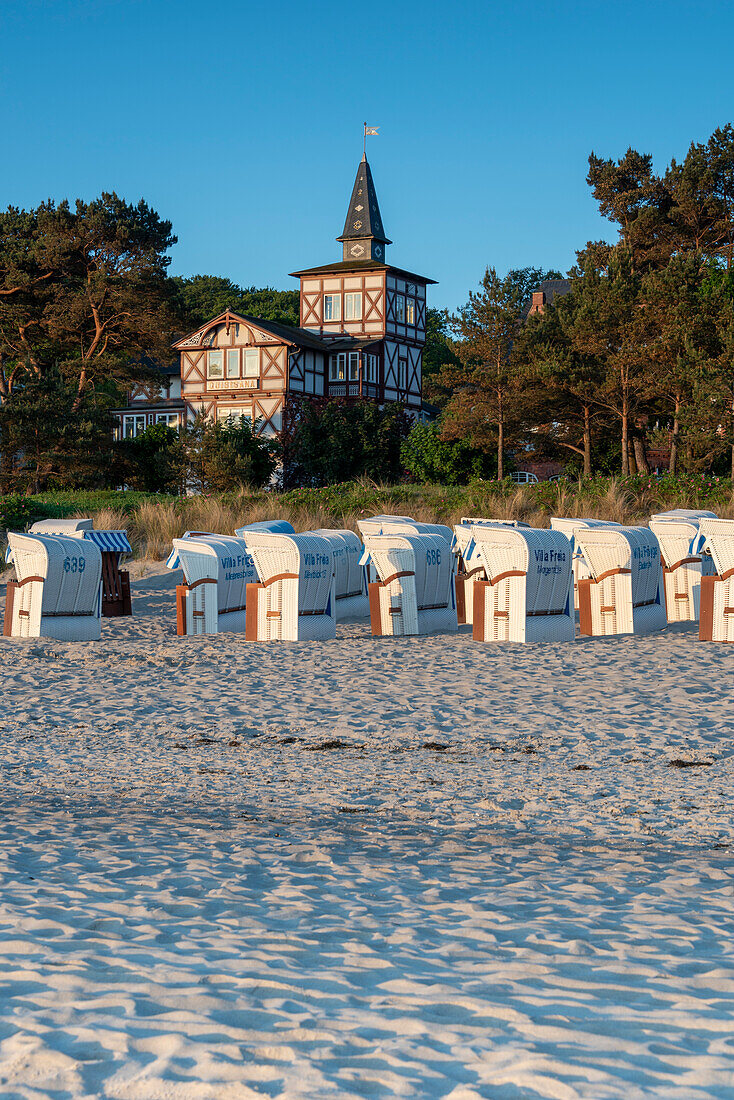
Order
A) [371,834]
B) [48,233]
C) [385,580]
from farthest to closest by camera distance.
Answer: [48,233], [385,580], [371,834]

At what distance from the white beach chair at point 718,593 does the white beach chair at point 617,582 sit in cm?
80

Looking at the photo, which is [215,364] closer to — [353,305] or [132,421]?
[353,305]

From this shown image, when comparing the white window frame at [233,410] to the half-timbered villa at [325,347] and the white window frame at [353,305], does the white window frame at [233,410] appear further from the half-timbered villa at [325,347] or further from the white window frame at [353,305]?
the white window frame at [353,305]

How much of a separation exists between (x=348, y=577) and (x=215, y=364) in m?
35.4

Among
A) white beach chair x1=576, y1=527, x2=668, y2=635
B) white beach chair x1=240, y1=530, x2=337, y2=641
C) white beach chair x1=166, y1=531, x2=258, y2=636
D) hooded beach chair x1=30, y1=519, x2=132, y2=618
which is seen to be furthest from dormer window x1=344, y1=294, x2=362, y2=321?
white beach chair x1=240, y1=530, x2=337, y2=641

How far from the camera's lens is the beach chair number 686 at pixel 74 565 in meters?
11.9

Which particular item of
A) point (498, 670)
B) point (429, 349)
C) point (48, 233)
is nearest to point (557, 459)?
point (48, 233)

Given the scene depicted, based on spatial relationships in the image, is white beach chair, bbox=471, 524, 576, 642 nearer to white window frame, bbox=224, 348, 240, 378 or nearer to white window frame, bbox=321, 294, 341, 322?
white window frame, bbox=224, 348, 240, 378

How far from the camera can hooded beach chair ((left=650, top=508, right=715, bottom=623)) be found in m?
13.6

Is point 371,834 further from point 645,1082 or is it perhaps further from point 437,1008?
point 645,1082

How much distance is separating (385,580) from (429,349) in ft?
192

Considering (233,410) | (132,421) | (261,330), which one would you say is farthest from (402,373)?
(132,421)

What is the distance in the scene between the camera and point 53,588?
11891 millimetres

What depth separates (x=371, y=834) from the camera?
507cm
